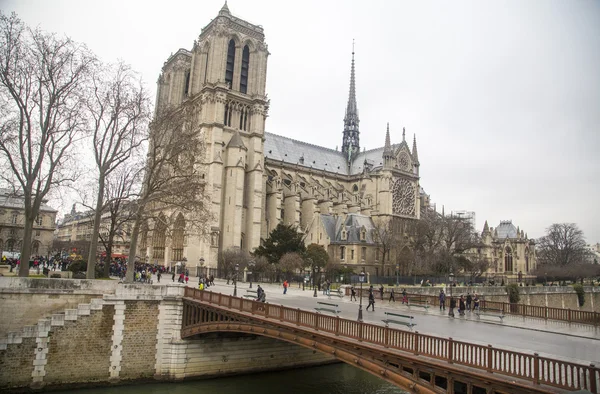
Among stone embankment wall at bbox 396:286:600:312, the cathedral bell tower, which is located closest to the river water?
stone embankment wall at bbox 396:286:600:312

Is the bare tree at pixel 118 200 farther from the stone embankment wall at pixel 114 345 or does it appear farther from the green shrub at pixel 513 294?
the green shrub at pixel 513 294

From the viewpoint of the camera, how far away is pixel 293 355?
2609 centimetres

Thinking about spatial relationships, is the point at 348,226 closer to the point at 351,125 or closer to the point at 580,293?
the point at 580,293

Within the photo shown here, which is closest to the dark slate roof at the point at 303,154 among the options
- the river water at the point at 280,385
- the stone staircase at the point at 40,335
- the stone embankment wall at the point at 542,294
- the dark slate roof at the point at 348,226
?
the dark slate roof at the point at 348,226

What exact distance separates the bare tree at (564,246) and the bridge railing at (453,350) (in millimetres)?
90414

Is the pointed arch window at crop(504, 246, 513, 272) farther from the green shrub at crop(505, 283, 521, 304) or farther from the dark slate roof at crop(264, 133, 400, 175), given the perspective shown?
the green shrub at crop(505, 283, 521, 304)

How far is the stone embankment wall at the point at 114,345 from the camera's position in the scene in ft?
70.0

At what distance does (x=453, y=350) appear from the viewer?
12602 millimetres

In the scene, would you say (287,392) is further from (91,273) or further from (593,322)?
(593,322)

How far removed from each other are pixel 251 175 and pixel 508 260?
6527cm

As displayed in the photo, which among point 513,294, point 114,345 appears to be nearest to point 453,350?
point 114,345

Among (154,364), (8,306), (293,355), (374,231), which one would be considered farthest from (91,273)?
(374,231)

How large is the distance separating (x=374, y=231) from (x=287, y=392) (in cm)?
4470

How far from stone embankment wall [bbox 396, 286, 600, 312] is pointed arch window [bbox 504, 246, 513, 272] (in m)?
33.6
